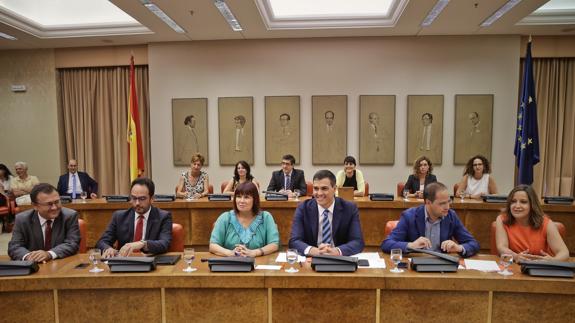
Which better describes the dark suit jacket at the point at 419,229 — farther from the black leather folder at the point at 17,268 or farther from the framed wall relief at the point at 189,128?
the framed wall relief at the point at 189,128

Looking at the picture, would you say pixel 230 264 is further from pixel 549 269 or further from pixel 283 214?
pixel 283 214

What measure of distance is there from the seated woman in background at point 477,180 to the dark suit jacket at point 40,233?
14.7ft

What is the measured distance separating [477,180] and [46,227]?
4.98 meters

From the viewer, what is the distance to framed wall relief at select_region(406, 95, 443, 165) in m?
6.51

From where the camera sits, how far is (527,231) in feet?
8.44

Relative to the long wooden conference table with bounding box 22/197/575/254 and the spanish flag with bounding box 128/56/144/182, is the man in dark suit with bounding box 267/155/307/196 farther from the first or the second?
the spanish flag with bounding box 128/56/144/182

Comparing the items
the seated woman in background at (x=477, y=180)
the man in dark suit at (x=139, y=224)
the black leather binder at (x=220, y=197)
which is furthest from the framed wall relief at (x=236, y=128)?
the man in dark suit at (x=139, y=224)

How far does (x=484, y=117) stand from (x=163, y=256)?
20.3ft

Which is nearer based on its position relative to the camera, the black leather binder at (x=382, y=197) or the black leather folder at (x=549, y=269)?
the black leather folder at (x=549, y=269)

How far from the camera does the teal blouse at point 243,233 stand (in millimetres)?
2629

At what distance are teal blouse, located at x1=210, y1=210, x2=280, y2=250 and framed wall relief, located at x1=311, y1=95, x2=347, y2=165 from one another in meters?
4.14

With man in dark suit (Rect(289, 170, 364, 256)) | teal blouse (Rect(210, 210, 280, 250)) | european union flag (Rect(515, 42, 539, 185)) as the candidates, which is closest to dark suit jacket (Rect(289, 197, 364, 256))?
man in dark suit (Rect(289, 170, 364, 256))

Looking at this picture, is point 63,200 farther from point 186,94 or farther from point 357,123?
point 357,123

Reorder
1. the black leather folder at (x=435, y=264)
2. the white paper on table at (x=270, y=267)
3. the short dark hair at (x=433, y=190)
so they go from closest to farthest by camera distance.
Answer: the black leather folder at (x=435, y=264) → the white paper on table at (x=270, y=267) → the short dark hair at (x=433, y=190)
